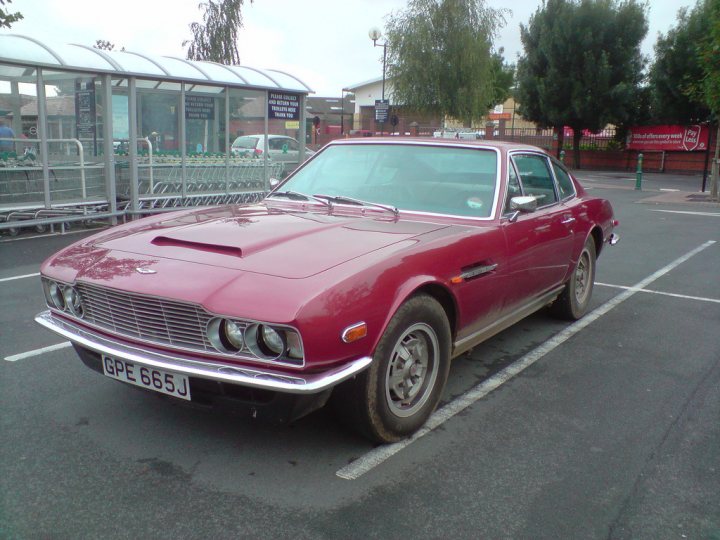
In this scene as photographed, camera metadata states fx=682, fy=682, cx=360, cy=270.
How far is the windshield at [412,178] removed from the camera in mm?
4422

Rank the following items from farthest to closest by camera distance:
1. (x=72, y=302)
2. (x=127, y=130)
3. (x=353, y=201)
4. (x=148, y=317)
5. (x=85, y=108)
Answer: (x=127, y=130)
(x=85, y=108)
(x=353, y=201)
(x=72, y=302)
(x=148, y=317)

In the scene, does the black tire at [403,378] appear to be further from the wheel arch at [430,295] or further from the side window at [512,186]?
the side window at [512,186]

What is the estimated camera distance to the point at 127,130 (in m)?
12.4

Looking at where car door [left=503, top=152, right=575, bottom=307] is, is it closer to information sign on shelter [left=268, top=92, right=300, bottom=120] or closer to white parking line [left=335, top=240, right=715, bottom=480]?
white parking line [left=335, top=240, right=715, bottom=480]

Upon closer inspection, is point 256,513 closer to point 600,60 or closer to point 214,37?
point 214,37

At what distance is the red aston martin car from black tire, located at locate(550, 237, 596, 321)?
34.6 inches

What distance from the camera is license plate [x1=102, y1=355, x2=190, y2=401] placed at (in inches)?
120

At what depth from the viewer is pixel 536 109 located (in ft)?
115

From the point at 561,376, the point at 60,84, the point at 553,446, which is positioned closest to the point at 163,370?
the point at 553,446

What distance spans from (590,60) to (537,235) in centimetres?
3053

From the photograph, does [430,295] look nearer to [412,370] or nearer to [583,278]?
[412,370]

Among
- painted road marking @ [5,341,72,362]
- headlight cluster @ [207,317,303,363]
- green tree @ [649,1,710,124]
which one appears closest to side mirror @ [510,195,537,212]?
headlight cluster @ [207,317,303,363]

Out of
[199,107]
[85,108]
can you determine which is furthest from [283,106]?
[85,108]

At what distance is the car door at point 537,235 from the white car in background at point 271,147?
9.79 m
